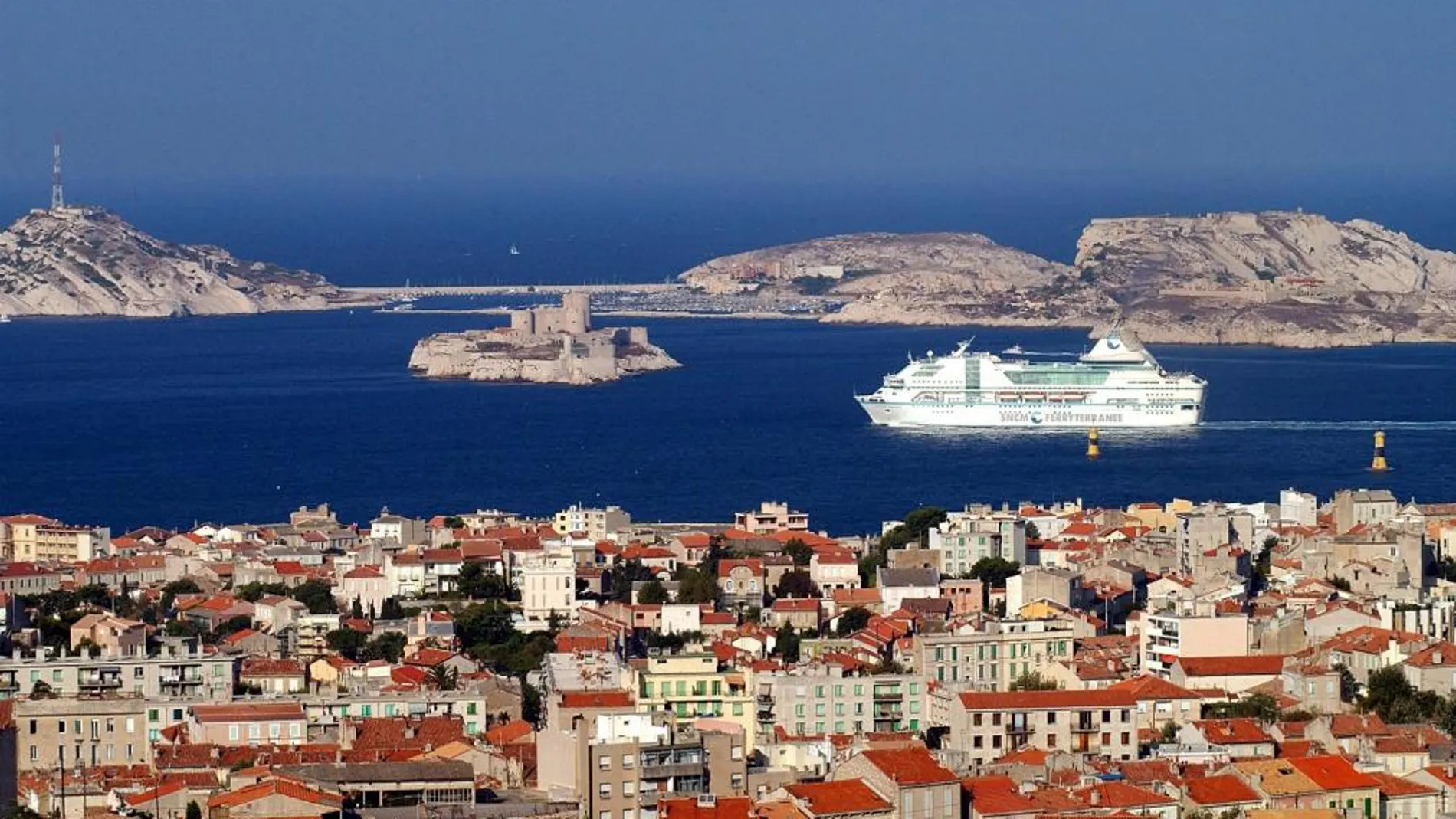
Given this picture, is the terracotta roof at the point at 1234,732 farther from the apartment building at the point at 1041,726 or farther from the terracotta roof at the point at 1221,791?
the terracotta roof at the point at 1221,791

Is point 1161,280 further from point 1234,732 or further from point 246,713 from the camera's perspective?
point 1234,732

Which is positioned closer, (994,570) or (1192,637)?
(1192,637)

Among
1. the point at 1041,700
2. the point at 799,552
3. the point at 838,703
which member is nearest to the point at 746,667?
the point at 838,703

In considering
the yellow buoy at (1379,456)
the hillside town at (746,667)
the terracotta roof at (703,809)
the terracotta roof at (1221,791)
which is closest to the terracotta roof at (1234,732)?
the hillside town at (746,667)

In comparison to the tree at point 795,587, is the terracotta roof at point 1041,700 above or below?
below

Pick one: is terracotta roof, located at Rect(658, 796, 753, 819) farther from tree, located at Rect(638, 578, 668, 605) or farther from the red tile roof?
tree, located at Rect(638, 578, 668, 605)

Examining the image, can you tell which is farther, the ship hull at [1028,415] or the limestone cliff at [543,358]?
the limestone cliff at [543,358]
